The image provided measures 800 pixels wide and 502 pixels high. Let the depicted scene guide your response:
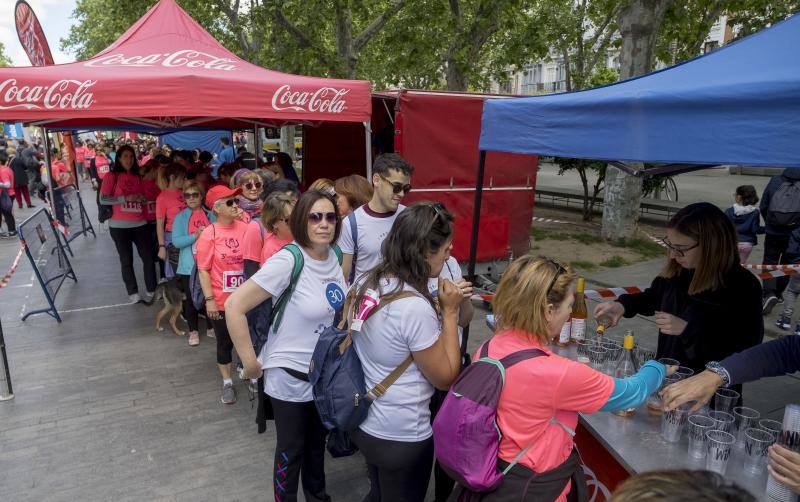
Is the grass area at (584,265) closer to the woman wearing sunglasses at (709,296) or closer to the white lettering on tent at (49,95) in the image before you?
the woman wearing sunglasses at (709,296)

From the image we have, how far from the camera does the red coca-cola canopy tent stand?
4129mm

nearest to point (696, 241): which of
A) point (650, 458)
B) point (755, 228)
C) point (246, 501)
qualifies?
point (650, 458)

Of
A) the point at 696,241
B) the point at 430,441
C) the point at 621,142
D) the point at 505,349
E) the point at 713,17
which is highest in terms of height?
the point at 713,17

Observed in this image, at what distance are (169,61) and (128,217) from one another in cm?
219

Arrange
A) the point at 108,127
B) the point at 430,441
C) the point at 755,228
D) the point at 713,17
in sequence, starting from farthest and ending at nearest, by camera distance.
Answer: the point at 713,17
the point at 108,127
the point at 755,228
the point at 430,441

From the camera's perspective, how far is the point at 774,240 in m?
6.50

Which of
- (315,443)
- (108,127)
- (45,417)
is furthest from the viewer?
(108,127)

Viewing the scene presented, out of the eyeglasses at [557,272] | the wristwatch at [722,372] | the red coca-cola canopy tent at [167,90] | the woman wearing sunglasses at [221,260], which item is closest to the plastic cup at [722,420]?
the wristwatch at [722,372]

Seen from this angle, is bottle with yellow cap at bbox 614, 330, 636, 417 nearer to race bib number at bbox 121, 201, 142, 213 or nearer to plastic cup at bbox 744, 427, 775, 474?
plastic cup at bbox 744, 427, 775, 474

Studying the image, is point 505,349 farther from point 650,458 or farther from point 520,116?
point 520,116

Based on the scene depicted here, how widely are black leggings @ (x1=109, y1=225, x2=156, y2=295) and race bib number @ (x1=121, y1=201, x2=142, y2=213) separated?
28cm

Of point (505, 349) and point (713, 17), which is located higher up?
point (713, 17)

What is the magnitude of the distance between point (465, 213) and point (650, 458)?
18.4ft

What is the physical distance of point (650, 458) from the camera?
1.94 metres
